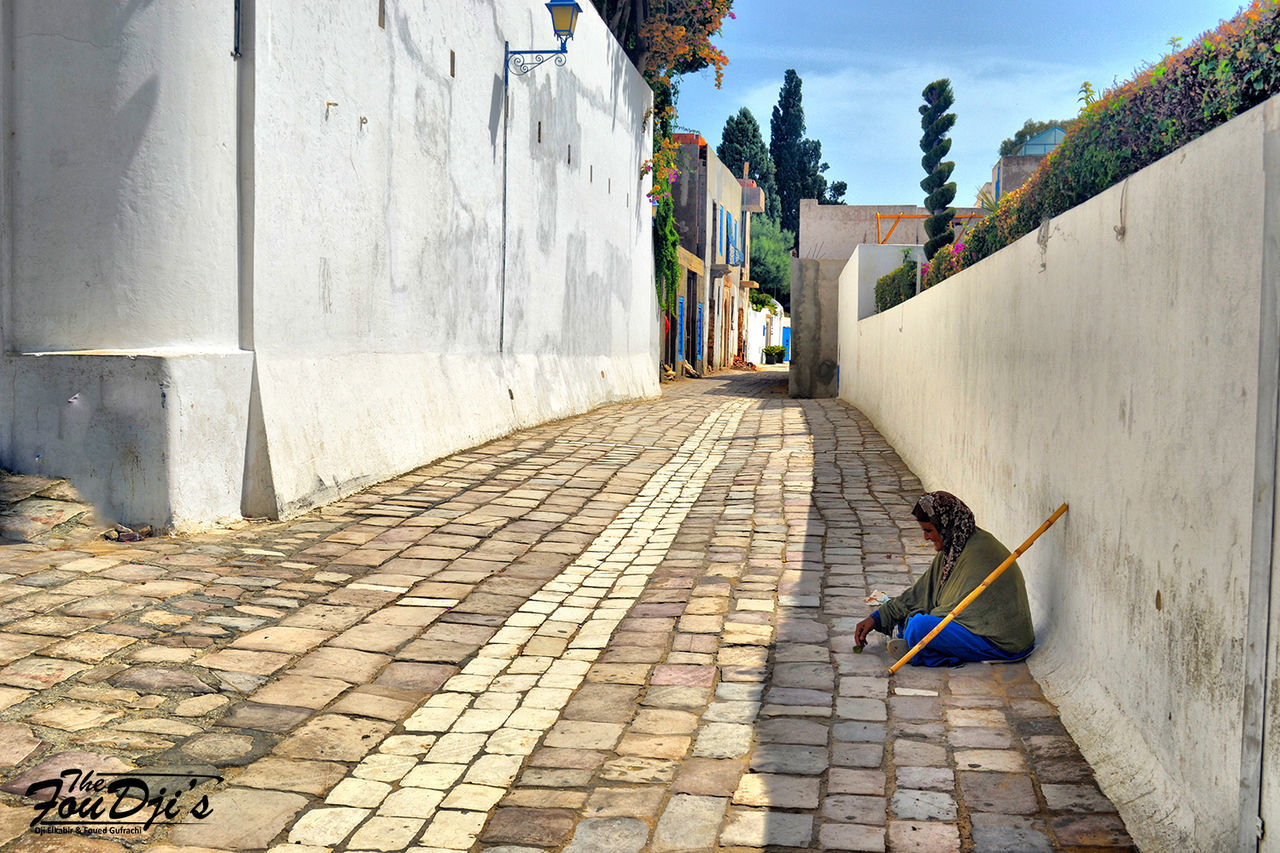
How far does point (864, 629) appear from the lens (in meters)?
5.18

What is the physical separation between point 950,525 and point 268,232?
4.87 m

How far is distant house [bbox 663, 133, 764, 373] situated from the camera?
3044 centimetres

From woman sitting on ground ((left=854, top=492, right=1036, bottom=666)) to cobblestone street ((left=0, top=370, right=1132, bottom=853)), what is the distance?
14 cm

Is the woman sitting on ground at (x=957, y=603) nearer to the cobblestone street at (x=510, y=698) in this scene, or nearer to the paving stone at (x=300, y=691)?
the cobblestone street at (x=510, y=698)

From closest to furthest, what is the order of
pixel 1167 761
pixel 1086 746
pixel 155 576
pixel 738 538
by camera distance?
pixel 1167 761
pixel 1086 746
pixel 155 576
pixel 738 538

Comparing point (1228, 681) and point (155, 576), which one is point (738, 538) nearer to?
point (155, 576)

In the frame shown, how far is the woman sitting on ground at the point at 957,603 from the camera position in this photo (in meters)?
5.01

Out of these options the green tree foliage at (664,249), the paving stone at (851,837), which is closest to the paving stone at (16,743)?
the paving stone at (851,837)

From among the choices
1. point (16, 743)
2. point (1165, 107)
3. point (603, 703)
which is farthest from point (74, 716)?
point (1165, 107)

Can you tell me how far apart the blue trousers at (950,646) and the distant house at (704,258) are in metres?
22.3

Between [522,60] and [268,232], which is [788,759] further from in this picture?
[522,60]

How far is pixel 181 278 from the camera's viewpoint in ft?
21.7

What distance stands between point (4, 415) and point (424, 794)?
427cm

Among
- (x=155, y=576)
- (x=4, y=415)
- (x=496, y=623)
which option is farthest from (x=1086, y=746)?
(x=4, y=415)
